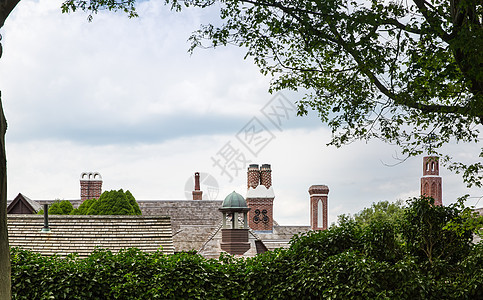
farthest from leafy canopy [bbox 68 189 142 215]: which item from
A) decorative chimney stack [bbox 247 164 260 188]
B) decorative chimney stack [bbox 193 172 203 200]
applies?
decorative chimney stack [bbox 193 172 203 200]

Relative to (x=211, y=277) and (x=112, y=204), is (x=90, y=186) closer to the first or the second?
(x=112, y=204)

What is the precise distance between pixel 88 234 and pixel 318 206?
2154 centimetres

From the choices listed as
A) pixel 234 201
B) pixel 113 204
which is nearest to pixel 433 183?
pixel 234 201

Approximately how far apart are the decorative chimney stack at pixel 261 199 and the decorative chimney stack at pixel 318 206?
3.06m

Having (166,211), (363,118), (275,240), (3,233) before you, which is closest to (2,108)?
(3,233)

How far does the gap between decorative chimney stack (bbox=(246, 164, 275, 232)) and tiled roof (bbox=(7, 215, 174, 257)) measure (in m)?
18.0

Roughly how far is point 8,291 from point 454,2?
7.24 meters

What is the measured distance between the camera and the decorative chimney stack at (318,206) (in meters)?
33.3

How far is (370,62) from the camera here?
7844 mm

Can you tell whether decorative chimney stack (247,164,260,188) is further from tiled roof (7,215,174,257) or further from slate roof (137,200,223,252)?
tiled roof (7,215,174,257)

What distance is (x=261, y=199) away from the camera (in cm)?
3272

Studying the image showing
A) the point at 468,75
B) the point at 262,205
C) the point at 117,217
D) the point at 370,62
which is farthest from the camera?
the point at 262,205

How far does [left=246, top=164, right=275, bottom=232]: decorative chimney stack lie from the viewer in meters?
32.6

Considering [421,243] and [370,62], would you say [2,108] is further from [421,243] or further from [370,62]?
[421,243]
